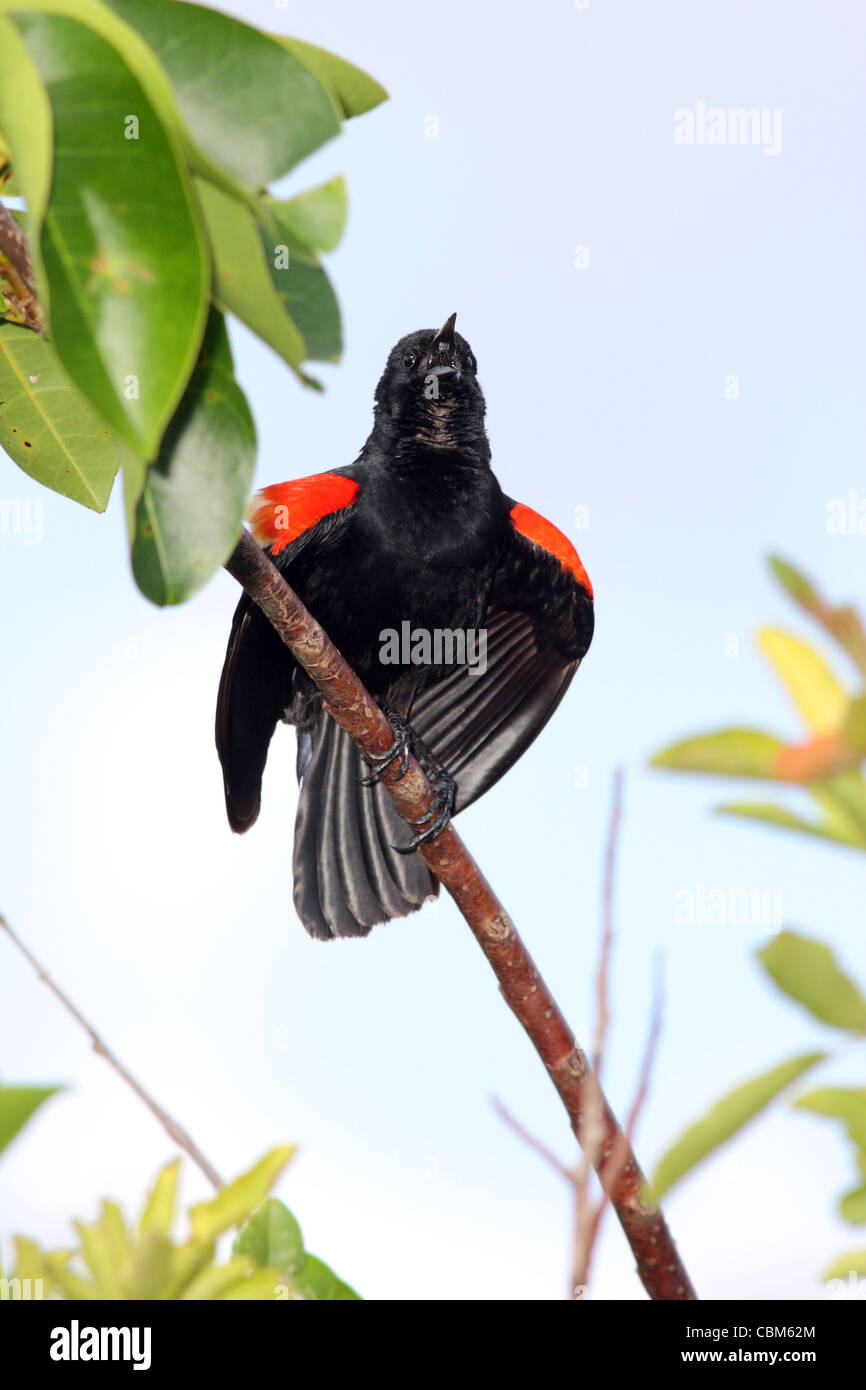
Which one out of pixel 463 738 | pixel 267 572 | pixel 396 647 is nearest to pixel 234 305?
pixel 267 572

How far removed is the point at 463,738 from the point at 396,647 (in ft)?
1.41

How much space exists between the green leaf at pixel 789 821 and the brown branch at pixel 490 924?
2.40 feet

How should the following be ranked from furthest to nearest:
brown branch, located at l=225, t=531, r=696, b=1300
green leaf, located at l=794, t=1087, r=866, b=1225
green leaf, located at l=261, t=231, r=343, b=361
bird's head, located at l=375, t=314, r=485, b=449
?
bird's head, located at l=375, t=314, r=485, b=449 → brown branch, located at l=225, t=531, r=696, b=1300 → green leaf, located at l=261, t=231, r=343, b=361 → green leaf, located at l=794, t=1087, r=866, b=1225

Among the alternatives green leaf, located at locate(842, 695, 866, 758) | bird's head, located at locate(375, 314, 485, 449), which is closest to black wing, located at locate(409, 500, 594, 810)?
bird's head, located at locate(375, 314, 485, 449)

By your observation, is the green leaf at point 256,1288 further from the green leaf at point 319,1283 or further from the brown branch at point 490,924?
the brown branch at point 490,924

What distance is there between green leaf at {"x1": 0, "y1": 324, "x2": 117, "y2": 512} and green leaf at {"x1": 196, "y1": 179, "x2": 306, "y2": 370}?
635 millimetres

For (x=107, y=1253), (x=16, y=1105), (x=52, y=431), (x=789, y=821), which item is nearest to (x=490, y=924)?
(x=52, y=431)

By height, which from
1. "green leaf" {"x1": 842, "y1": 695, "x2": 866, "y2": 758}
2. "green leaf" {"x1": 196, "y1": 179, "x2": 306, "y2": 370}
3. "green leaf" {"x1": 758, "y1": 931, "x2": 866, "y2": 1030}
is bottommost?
"green leaf" {"x1": 758, "y1": 931, "x2": 866, "y2": 1030}

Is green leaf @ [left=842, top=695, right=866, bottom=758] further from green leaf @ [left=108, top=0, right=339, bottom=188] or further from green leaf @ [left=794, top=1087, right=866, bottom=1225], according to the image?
green leaf @ [left=108, top=0, right=339, bottom=188]

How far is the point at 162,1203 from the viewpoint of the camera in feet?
3.17

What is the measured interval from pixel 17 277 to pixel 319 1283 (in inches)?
38.7

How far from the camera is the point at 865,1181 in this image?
31.5 inches

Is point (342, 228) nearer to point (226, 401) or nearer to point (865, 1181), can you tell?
point (226, 401)

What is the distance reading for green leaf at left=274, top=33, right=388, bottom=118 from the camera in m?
1.09
